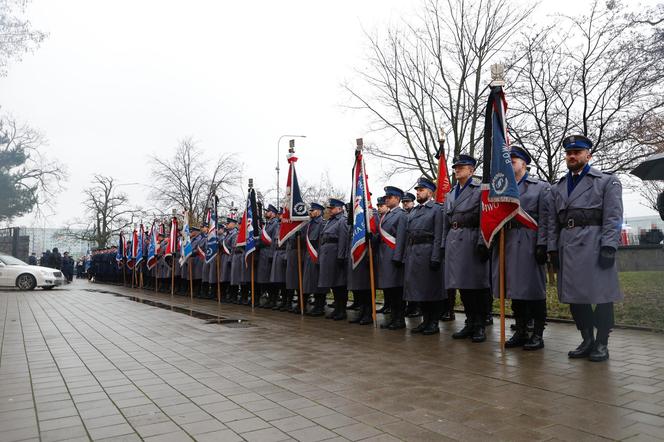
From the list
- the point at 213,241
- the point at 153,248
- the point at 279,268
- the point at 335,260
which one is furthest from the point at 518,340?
the point at 153,248

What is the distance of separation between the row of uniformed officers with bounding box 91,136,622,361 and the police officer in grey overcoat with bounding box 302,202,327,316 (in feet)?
0.07

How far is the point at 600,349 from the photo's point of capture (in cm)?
522

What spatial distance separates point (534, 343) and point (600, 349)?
79 cm

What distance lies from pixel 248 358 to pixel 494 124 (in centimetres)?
390

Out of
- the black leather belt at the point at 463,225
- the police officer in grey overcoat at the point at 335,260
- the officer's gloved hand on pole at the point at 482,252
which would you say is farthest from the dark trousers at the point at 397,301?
the officer's gloved hand on pole at the point at 482,252

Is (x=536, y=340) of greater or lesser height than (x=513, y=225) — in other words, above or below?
below

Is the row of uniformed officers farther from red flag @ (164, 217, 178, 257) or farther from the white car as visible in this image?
the white car

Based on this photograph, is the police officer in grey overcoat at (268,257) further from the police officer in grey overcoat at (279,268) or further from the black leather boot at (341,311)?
the black leather boot at (341,311)

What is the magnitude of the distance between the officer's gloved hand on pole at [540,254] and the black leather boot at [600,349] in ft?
3.05

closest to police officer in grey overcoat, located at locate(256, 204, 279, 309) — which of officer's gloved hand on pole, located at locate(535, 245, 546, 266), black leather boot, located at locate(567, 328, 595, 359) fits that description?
officer's gloved hand on pole, located at locate(535, 245, 546, 266)

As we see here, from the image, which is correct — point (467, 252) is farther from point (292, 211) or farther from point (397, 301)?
point (292, 211)

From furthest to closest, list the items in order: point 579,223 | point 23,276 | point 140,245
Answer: point 140,245 < point 23,276 < point 579,223

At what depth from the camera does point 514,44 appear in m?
17.2

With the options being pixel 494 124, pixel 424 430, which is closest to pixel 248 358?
pixel 424 430
